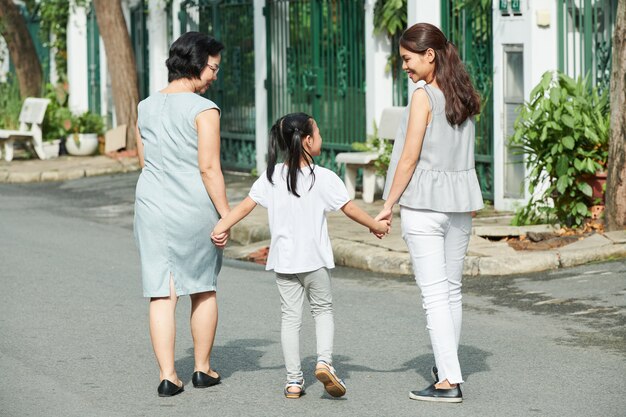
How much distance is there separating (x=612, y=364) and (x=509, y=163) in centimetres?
664

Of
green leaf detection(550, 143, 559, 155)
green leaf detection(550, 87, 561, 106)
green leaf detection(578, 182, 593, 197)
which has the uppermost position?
green leaf detection(550, 87, 561, 106)

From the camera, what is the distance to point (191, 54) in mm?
6648

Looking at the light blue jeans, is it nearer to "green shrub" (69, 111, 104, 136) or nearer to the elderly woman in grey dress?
the elderly woman in grey dress

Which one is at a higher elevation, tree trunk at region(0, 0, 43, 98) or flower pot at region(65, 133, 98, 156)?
tree trunk at region(0, 0, 43, 98)

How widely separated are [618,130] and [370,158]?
4482mm

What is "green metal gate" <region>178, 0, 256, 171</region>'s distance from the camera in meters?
19.2

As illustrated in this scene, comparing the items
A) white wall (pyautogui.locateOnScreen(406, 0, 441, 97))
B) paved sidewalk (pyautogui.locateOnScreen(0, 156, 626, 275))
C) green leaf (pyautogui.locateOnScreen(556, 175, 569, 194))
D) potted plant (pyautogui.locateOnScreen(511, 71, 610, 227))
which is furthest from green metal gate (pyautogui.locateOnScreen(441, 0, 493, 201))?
green leaf (pyautogui.locateOnScreen(556, 175, 569, 194))

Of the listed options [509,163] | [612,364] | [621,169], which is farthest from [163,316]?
[509,163]

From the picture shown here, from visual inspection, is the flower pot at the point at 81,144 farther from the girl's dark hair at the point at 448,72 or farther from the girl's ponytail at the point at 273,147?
the girl's dark hair at the point at 448,72

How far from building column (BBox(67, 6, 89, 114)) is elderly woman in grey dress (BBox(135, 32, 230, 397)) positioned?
19.1 m

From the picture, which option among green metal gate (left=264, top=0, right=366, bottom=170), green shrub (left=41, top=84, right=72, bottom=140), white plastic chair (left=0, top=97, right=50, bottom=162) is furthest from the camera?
green shrub (left=41, top=84, right=72, bottom=140)

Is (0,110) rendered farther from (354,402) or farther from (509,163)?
(354,402)

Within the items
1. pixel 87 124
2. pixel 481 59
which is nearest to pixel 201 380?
pixel 481 59

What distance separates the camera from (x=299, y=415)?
20.6 feet
